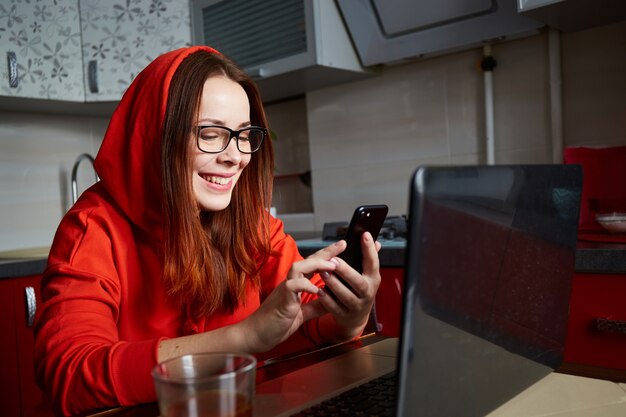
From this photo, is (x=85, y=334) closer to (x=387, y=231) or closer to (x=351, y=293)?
(x=351, y=293)

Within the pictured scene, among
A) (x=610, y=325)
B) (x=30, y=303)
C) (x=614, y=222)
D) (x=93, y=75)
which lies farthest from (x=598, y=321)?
(x=93, y=75)

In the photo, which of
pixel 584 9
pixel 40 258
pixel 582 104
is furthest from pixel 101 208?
pixel 582 104

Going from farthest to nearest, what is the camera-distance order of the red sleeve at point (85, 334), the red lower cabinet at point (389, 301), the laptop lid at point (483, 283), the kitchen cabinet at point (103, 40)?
the kitchen cabinet at point (103, 40) → the red lower cabinet at point (389, 301) → the red sleeve at point (85, 334) → the laptop lid at point (483, 283)

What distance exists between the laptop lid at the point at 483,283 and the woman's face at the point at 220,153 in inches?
24.9

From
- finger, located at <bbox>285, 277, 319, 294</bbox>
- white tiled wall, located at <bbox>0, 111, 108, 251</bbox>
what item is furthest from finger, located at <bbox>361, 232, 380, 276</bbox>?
white tiled wall, located at <bbox>0, 111, 108, 251</bbox>

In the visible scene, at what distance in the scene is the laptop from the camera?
44 centimetres

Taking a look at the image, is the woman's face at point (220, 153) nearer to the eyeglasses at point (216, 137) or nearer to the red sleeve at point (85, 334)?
the eyeglasses at point (216, 137)

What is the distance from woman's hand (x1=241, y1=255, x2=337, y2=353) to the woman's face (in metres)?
0.34

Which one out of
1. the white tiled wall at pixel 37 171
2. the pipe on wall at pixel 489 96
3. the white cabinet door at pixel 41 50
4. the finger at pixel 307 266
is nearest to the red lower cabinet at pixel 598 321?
the pipe on wall at pixel 489 96

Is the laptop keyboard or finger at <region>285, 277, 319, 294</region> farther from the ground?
finger at <region>285, 277, 319, 294</region>

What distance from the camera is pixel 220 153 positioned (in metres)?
1.09

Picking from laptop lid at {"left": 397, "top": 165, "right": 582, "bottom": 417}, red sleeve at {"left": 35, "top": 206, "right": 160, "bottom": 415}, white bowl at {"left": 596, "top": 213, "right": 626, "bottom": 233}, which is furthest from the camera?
white bowl at {"left": 596, "top": 213, "right": 626, "bottom": 233}

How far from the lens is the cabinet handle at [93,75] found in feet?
8.34

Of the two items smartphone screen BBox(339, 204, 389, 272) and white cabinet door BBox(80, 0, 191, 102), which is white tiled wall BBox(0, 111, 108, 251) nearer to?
Result: white cabinet door BBox(80, 0, 191, 102)
